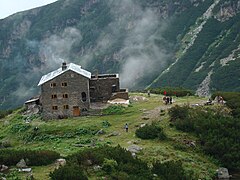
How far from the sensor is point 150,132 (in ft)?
156

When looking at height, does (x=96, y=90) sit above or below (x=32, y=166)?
above

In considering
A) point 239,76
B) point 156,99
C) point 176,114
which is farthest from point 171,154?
point 239,76

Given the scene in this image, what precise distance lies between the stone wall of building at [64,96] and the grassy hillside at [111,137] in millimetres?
2339

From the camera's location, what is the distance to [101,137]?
163 ft

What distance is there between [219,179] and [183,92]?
121 ft

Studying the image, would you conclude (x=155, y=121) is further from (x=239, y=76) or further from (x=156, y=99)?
(x=239, y=76)

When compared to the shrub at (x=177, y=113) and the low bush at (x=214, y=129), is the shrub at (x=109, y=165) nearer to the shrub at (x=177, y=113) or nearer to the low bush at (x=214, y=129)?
the low bush at (x=214, y=129)

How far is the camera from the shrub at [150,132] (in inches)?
1863

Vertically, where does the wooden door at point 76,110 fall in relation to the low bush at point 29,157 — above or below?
above

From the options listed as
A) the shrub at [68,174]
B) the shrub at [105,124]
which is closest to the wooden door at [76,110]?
the shrub at [105,124]

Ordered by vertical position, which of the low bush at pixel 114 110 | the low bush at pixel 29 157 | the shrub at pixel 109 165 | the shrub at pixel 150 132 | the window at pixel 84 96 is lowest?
the shrub at pixel 109 165

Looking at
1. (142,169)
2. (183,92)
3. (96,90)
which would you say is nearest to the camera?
(142,169)

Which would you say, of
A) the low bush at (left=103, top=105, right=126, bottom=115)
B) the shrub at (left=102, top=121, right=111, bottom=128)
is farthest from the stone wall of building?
the shrub at (left=102, top=121, right=111, bottom=128)

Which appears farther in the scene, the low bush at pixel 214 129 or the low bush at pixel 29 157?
the low bush at pixel 214 129
